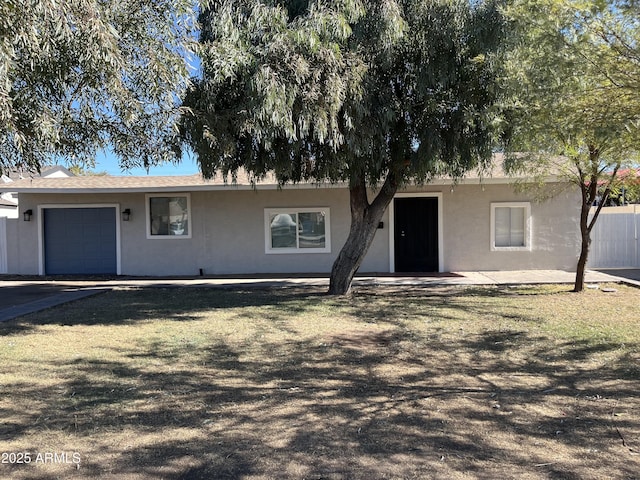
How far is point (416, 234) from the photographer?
1519cm

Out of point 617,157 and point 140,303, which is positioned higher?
point 617,157

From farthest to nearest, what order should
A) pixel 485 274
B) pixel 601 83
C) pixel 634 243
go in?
pixel 634 243, pixel 485 274, pixel 601 83

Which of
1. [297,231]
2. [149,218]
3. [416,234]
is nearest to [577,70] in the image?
[416,234]

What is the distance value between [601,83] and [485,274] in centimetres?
834

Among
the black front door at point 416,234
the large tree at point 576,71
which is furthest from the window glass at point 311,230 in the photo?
the large tree at point 576,71

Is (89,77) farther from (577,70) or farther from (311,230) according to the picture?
(311,230)

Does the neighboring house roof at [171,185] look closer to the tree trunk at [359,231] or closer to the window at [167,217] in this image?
the window at [167,217]

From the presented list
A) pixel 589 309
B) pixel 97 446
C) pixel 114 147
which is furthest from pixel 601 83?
pixel 97 446

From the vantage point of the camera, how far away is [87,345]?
6.96 metres

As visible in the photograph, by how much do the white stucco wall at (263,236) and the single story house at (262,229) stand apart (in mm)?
29

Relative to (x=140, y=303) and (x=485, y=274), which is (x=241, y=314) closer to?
(x=140, y=303)

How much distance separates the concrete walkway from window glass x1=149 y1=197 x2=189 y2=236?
1519mm

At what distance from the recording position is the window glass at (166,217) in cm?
1537

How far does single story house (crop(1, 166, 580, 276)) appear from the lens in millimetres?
14758
